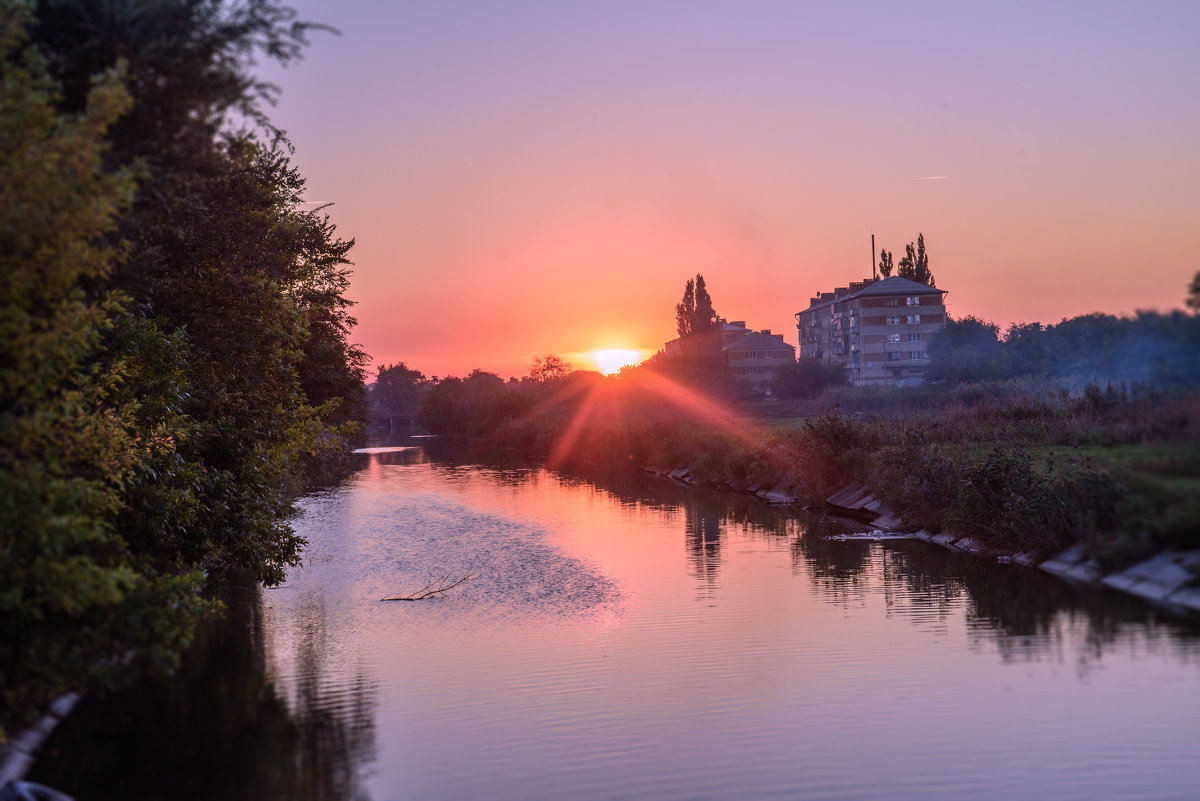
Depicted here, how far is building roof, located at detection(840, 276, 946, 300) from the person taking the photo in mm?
131875

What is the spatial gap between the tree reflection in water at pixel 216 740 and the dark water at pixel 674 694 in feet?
0.17

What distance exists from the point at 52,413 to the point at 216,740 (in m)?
6.08

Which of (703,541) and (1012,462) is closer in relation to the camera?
(1012,462)

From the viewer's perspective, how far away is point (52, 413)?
12.0m

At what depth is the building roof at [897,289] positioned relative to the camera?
13188cm

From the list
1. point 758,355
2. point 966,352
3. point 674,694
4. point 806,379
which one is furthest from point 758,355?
point 674,694

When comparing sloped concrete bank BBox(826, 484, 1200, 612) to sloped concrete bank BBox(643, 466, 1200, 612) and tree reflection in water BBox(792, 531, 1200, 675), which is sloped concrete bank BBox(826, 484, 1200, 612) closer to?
sloped concrete bank BBox(643, 466, 1200, 612)

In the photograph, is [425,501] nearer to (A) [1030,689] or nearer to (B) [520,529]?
(B) [520,529]

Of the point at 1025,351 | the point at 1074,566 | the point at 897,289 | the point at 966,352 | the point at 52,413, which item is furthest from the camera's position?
the point at 897,289

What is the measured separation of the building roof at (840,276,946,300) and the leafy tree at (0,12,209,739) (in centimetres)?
12536

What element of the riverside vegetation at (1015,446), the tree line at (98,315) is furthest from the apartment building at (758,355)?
the tree line at (98,315)

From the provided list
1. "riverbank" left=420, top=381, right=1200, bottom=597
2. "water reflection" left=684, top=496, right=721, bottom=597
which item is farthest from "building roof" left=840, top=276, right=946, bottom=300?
"water reflection" left=684, top=496, right=721, bottom=597

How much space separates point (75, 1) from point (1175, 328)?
15936 millimetres

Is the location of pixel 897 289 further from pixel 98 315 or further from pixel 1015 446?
pixel 98 315
